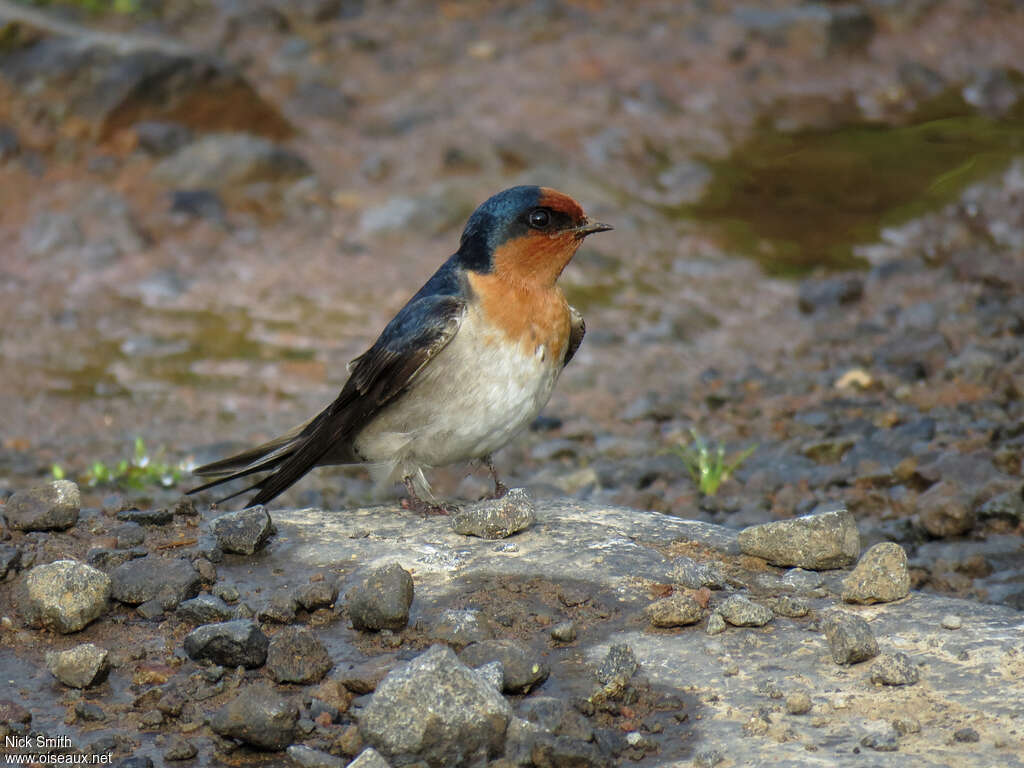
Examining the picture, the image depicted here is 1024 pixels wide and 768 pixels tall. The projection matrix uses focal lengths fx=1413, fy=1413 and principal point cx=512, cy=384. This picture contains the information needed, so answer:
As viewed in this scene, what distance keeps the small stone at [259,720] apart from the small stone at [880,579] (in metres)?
1.53

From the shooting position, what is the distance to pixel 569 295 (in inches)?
323

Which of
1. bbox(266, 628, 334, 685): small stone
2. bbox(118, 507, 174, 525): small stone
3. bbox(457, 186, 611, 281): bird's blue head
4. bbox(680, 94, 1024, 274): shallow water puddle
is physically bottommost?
bbox(680, 94, 1024, 274): shallow water puddle

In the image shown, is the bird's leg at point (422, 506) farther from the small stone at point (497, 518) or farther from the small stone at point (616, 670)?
the small stone at point (616, 670)

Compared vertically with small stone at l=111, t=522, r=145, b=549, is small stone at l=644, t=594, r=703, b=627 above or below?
above

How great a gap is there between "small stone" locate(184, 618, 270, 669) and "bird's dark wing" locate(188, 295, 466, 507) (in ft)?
4.16

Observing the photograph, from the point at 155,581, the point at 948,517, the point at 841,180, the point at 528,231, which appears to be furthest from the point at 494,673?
the point at 841,180

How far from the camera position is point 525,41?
11570mm

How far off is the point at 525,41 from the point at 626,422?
5.67 metres

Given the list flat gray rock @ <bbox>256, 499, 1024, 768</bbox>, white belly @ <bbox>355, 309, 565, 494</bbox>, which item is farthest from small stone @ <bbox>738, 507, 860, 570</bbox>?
white belly @ <bbox>355, 309, 565, 494</bbox>

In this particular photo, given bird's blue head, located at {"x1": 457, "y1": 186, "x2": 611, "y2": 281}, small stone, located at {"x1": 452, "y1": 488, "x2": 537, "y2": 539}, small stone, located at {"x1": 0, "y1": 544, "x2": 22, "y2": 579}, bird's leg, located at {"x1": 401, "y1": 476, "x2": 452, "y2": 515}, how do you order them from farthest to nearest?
1. bird's blue head, located at {"x1": 457, "y1": 186, "x2": 611, "y2": 281}
2. bird's leg, located at {"x1": 401, "y1": 476, "x2": 452, "y2": 515}
3. small stone, located at {"x1": 452, "y1": 488, "x2": 537, "y2": 539}
4. small stone, located at {"x1": 0, "y1": 544, "x2": 22, "y2": 579}

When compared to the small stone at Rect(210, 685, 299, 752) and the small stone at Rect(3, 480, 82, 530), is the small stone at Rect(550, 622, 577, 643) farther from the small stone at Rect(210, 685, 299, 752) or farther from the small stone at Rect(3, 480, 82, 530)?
the small stone at Rect(3, 480, 82, 530)

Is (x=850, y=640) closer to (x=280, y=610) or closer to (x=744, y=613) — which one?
(x=744, y=613)

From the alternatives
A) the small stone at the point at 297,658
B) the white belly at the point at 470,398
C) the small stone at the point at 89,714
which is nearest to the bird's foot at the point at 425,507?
the white belly at the point at 470,398

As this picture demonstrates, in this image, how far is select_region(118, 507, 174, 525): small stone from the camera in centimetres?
426
